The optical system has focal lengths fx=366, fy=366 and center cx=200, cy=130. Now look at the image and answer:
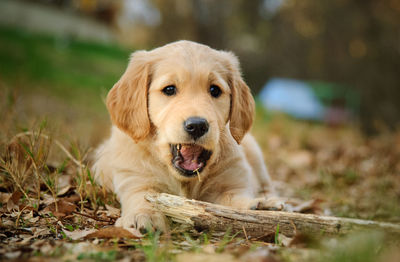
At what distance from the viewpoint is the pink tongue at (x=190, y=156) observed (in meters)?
2.69

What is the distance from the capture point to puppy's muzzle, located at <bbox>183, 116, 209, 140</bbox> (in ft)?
7.88

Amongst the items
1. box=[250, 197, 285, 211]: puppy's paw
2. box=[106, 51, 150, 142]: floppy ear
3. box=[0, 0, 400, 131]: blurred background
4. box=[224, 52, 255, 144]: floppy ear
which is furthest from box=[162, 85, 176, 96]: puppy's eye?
box=[0, 0, 400, 131]: blurred background

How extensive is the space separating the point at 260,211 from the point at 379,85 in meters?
9.82

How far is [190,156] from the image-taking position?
8.93ft

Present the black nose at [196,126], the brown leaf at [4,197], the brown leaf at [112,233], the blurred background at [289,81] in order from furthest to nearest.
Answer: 1. the blurred background at [289,81]
2. the brown leaf at [4,197]
3. the black nose at [196,126]
4. the brown leaf at [112,233]

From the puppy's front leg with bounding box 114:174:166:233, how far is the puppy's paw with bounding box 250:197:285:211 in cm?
64

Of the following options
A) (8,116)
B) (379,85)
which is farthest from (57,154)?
(379,85)

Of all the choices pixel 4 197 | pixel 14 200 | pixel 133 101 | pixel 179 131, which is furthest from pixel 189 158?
pixel 4 197

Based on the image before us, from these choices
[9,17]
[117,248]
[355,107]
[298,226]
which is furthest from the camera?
[9,17]

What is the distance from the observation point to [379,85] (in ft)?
35.0

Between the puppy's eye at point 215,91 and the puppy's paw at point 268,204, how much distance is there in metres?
0.90

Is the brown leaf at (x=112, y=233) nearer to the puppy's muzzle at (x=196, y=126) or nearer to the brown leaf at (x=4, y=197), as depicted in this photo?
the puppy's muzzle at (x=196, y=126)

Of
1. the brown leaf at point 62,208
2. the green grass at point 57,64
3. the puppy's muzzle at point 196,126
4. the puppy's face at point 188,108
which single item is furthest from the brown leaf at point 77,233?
the green grass at point 57,64

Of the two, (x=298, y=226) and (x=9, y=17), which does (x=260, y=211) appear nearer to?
(x=298, y=226)
